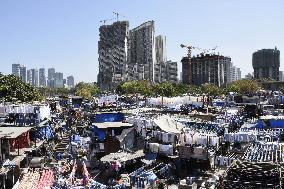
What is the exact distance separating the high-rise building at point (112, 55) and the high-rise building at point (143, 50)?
334 inches

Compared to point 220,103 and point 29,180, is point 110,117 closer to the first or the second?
point 29,180

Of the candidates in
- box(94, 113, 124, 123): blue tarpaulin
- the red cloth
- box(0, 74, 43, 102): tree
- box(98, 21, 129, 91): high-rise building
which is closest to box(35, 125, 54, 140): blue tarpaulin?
the red cloth

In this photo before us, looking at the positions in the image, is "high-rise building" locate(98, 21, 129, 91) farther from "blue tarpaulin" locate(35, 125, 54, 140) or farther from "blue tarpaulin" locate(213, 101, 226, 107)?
"blue tarpaulin" locate(35, 125, 54, 140)

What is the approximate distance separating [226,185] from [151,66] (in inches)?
6165

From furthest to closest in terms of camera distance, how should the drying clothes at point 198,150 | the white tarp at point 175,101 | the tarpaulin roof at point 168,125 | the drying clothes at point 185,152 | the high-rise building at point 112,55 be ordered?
the high-rise building at point 112,55 → the white tarp at point 175,101 → the tarpaulin roof at point 168,125 → the drying clothes at point 185,152 → the drying clothes at point 198,150

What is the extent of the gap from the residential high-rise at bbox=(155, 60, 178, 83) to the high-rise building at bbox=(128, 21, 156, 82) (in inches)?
160

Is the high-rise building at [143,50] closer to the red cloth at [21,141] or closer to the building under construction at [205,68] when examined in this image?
the building under construction at [205,68]

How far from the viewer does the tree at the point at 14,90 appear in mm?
52125

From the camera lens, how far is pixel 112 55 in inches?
6196

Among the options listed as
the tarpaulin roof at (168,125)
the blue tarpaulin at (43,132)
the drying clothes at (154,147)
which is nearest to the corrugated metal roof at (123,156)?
the drying clothes at (154,147)

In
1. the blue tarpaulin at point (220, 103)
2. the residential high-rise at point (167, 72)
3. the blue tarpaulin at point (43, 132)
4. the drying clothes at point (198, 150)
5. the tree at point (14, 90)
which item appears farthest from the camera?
the residential high-rise at point (167, 72)

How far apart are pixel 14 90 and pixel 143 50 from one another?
389ft

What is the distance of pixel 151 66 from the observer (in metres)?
168

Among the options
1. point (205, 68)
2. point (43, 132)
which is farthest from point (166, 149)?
point (205, 68)
